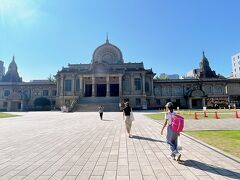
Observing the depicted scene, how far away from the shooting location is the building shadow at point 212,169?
17.9 ft

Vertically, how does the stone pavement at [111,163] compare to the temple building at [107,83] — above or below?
below

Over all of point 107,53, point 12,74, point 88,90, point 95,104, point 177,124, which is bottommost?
point 177,124

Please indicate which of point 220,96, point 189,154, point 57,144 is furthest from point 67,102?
point 189,154

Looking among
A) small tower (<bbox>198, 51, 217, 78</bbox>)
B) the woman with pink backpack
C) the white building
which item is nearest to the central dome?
small tower (<bbox>198, 51, 217, 78</bbox>)

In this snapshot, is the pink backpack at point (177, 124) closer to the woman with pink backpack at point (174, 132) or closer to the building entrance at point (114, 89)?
the woman with pink backpack at point (174, 132)

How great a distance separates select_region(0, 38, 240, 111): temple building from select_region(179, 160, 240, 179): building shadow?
44.4 meters

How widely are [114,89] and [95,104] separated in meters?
12.4

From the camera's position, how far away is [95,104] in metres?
49.0

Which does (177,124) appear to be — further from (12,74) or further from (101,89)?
(12,74)

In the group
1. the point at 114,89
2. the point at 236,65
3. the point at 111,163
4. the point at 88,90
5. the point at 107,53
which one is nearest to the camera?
the point at 111,163

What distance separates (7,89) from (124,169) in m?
71.6

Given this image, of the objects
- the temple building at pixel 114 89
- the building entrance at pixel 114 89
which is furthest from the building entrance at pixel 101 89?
the building entrance at pixel 114 89

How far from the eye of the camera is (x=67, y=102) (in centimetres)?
5872

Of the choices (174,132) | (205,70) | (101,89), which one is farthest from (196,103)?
(174,132)
